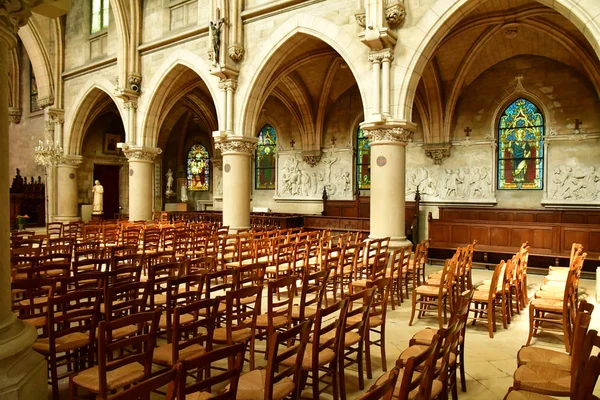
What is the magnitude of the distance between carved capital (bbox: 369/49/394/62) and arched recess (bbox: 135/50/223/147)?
6834 mm

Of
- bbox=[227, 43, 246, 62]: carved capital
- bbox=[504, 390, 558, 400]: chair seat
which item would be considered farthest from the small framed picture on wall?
bbox=[504, 390, 558, 400]: chair seat

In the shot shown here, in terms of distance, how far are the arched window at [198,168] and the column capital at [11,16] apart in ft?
73.4

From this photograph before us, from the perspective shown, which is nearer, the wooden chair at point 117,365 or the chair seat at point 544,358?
the wooden chair at point 117,365

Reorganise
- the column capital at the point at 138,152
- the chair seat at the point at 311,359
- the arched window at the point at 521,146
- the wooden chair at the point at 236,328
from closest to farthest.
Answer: the chair seat at the point at 311,359 → the wooden chair at the point at 236,328 → the arched window at the point at 521,146 → the column capital at the point at 138,152

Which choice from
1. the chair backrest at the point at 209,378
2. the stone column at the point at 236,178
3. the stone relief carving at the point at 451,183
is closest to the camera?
the chair backrest at the point at 209,378

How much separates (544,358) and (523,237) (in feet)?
26.1

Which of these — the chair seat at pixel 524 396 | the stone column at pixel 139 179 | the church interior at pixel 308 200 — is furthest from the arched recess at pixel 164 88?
the chair seat at pixel 524 396

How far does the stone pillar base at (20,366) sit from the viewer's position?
113 inches

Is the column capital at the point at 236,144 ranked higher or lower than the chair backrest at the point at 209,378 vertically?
higher

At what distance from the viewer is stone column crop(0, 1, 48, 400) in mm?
2924

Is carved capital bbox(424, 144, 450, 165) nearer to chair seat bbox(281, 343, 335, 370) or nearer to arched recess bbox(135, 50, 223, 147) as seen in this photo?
arched recess bbox(135, 50, 223, 147)

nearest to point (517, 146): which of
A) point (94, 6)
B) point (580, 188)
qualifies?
point (580, 188)

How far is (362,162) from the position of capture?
18.6 meters

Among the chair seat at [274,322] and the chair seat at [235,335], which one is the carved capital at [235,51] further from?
the chair seat at [235,335]
